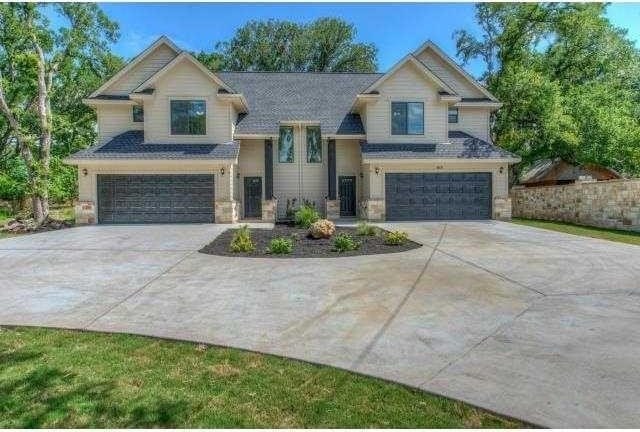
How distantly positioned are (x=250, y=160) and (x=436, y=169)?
921cm

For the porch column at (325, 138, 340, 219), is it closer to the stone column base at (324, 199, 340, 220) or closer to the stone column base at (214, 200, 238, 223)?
the stone column base at (324, 199, 340, 220)

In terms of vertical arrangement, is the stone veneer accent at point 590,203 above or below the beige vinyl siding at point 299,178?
below

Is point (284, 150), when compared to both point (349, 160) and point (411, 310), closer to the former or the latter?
point (349, 160)

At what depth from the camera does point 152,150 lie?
19.0 m

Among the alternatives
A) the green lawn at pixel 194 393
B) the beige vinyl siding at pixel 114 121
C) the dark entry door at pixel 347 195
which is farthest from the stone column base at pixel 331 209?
the green lawn at pixel 194 393

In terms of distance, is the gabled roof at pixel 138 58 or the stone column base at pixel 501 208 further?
the gabled roof at pixel 138 58

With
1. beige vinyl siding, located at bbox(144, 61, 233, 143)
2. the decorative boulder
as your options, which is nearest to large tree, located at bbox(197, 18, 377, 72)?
beige vinyl siding, located at bbox(144, 61, 233, 143)

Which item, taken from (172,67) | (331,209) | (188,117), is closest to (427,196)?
(331,209)

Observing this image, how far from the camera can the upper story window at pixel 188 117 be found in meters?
19.5

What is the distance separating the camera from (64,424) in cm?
326

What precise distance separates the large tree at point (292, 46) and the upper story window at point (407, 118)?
24892 millimetres

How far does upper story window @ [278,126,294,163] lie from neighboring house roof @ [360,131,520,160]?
3.75 m

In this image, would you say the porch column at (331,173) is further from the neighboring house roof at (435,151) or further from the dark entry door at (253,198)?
the dark entry door at (253,198)

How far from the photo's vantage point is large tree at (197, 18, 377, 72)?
1708 inches
